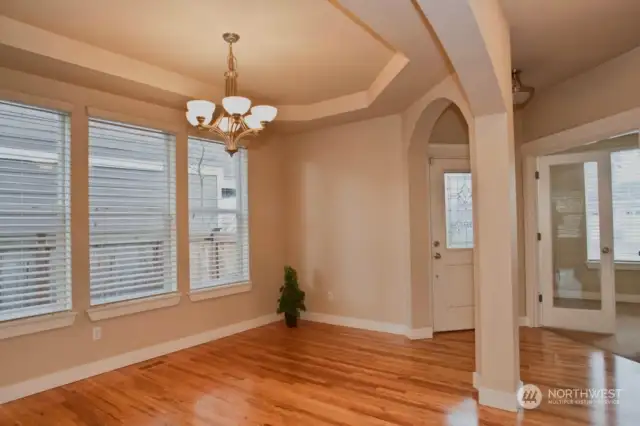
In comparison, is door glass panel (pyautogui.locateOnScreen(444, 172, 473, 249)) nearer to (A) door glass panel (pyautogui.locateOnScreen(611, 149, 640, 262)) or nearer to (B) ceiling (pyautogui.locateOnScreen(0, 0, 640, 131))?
(B) ceiling (pyautogui.locateOnScreen(0, 0, 640, 131))

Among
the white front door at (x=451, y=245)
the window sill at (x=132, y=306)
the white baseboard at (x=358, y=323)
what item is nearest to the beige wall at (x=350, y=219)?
the white baseboard at (x=358, y=323)

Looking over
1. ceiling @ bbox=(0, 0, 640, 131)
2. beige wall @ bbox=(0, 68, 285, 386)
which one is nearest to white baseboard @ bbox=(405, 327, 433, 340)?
beige wall @ bbox=(0, 68, 285, 386)

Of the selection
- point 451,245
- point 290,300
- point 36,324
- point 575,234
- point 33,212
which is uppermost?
point 33,212

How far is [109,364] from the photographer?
367cm

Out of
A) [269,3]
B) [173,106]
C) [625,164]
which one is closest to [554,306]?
[625,164]

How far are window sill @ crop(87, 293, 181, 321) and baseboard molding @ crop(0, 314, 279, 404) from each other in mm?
393

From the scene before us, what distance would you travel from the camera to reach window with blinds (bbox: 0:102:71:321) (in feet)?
10.3

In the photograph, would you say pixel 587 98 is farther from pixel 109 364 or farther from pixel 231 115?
pixel 109 364

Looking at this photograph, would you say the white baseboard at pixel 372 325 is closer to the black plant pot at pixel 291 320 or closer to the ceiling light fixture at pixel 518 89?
the black plant pot at pixel 291 320

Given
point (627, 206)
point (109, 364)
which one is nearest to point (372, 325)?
point (109, 364)

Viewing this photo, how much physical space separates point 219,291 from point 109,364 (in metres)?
Result: 1.36

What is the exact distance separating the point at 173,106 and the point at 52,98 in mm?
1126

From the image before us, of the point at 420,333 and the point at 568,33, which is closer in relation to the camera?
the point at 568,33

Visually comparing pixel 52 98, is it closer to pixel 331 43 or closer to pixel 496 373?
pixel 331 43
